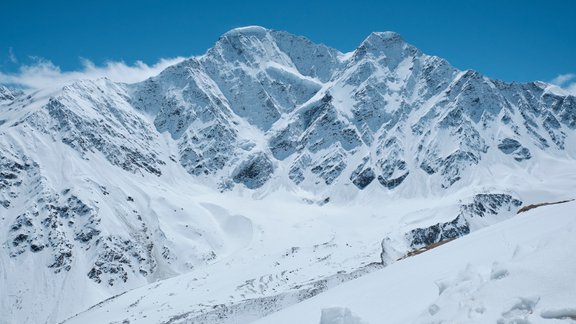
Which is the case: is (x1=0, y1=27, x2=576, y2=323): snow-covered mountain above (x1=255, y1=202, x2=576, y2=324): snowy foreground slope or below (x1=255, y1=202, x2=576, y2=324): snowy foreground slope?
above

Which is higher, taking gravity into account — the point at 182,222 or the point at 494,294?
the point at 182,222

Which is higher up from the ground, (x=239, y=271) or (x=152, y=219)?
(x=152, y=219)

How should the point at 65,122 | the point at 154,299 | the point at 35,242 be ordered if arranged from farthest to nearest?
the point at 65,122
the point at 35,242
the point at 154,299

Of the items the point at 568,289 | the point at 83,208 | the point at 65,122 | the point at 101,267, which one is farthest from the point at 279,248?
the point at 568,289

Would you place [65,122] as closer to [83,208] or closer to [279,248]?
[83,208]

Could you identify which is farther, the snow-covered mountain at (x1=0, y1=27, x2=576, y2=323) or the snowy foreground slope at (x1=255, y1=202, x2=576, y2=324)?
the snow-covered mountain at (x1=0, y1=27, x2=576, y2=323)

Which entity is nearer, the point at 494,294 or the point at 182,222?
the point at 494,294

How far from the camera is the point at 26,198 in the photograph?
485 feet

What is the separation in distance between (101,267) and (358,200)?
97.4 m

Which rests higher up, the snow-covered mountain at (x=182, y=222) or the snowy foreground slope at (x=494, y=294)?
the snow-covered mountain at (x=182, y=222)

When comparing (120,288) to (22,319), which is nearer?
(22,319)

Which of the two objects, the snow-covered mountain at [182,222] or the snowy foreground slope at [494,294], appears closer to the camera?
the snowy foreground slope at [494,294]

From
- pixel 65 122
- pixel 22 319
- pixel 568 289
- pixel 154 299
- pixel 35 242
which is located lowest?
pixel 568 289

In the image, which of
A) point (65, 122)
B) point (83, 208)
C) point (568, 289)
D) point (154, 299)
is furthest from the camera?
point (65, 122)
